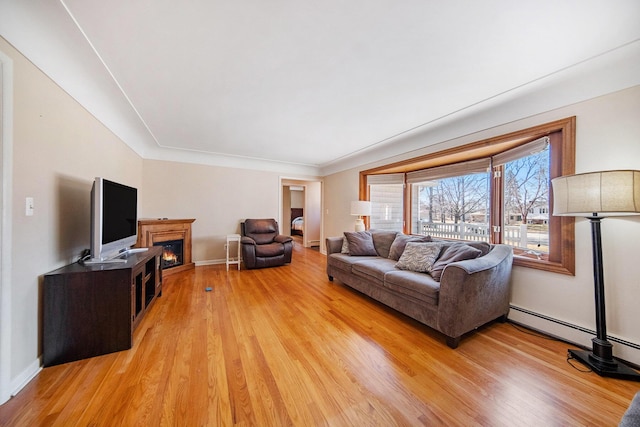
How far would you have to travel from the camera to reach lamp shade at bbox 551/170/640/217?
1.46 metres

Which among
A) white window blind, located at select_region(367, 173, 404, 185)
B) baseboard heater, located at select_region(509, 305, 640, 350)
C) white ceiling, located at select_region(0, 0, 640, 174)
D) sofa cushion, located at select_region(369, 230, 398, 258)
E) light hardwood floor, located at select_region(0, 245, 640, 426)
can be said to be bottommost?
light hardwood floor, located at select_region(0, 245, 640, 426)

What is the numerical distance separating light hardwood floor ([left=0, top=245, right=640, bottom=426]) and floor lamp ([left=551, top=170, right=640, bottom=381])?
0.39 ft

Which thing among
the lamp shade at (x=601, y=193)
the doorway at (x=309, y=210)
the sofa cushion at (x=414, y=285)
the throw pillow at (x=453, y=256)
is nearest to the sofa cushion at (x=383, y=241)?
the sofa cushion at (x=414, y=285)

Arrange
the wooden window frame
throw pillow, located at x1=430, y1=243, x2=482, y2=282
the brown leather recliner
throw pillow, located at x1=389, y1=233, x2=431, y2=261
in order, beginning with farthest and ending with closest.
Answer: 1. the brown leather recliner
2. throw pillow, located at x1=389, y1=233, x2=431, y2=261
3. throw pillow, located at x1=430, y1=243, x2=482, y2=282
4. the wooden window frame

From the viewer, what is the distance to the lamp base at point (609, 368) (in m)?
1.54

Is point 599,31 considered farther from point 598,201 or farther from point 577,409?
point 577,409

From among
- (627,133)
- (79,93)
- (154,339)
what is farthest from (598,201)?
(79,93)

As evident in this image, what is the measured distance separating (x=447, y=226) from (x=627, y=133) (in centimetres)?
208

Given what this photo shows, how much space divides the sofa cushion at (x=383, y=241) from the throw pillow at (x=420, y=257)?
0.60 meters

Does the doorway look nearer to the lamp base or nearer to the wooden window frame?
the wooden window frame

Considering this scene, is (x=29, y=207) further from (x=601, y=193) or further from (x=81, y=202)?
(x=601, y=193)

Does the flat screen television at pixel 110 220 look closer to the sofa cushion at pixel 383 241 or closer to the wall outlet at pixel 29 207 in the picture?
the wall outlet at pixel 29 207

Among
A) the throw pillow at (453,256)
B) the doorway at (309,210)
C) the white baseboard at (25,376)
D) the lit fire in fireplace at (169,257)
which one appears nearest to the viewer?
the white baseboard at (25,376)

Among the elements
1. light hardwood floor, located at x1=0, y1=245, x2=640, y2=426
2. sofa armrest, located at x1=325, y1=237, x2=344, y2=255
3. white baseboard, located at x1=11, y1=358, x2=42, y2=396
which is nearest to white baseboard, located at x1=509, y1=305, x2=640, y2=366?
light hardwood floor, located at x1=0, y1=245, x2=640, y2=426
